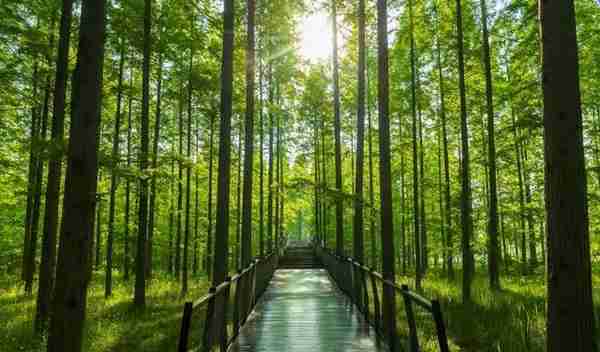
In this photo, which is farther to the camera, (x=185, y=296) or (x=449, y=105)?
(x=449, y=105)

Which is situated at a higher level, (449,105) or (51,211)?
(449,105)

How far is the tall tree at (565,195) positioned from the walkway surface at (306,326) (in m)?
3.21

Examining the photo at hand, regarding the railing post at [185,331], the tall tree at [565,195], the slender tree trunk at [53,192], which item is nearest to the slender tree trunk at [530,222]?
the tall tree at [565,195]

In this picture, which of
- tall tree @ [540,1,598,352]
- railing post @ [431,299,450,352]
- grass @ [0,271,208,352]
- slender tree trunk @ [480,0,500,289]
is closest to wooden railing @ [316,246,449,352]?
railing post @ [431,299,450,352]

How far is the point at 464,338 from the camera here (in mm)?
10250

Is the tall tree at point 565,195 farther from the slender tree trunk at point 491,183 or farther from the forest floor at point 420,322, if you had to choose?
the slender tree trunk at point 491,183

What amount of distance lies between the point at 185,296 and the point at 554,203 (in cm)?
1613

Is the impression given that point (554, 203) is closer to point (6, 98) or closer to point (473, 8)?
point (6, 98)

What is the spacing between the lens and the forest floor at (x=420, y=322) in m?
9.70

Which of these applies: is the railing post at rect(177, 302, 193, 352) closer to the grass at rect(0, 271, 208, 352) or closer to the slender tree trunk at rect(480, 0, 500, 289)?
the grass at rect(0, 271, 208, 352)

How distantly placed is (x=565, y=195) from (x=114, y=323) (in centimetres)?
1212

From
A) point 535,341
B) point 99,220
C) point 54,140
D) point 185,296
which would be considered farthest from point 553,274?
point 99,220

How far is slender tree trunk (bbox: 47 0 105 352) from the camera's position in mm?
5410

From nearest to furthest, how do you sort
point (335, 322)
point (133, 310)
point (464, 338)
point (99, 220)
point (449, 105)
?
point (335, 322)
point (464, 338)
point (133, 310)
point (449, 105)
point (99, 220)
